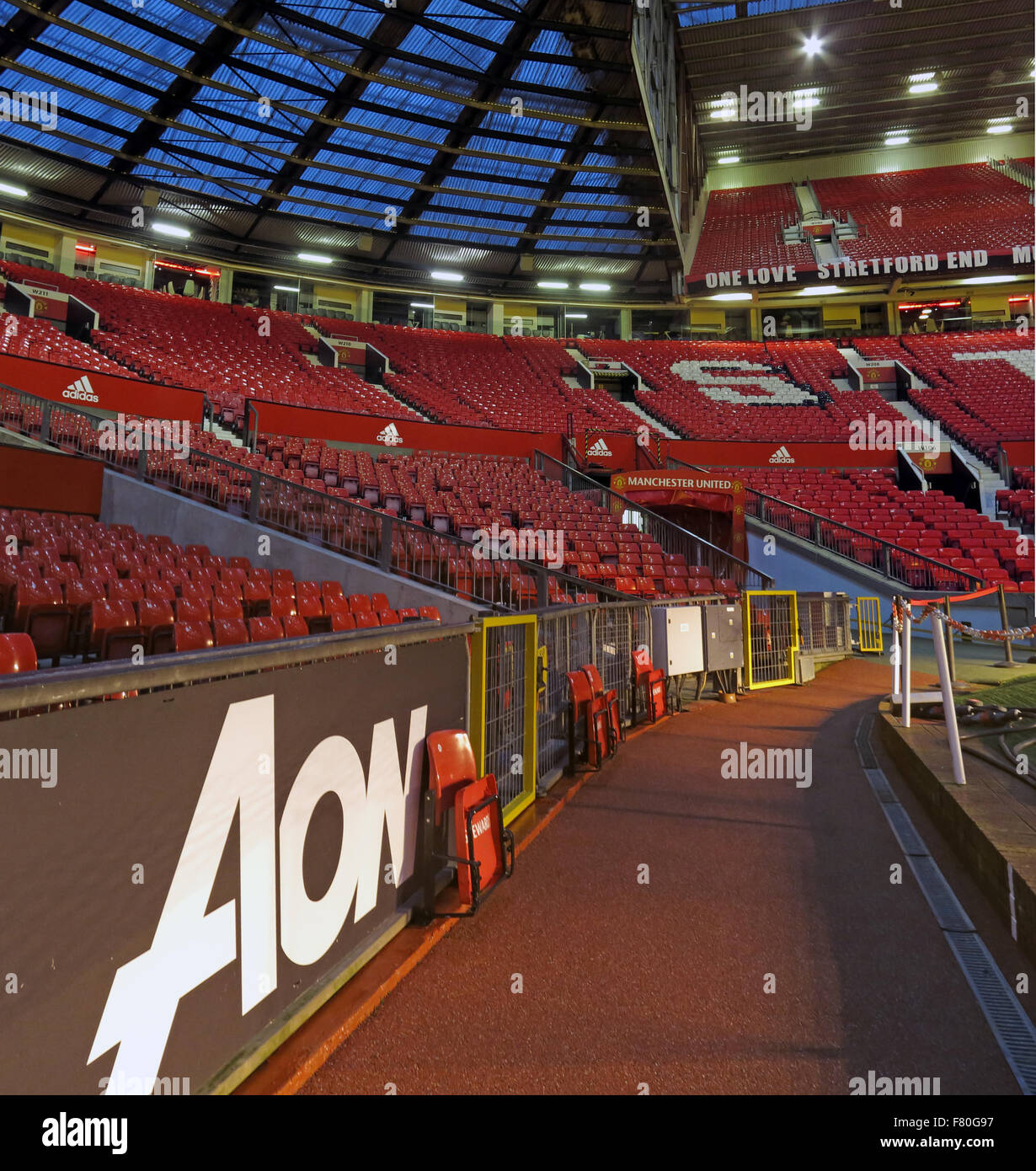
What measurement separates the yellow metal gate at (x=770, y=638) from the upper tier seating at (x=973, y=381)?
47.5 feet

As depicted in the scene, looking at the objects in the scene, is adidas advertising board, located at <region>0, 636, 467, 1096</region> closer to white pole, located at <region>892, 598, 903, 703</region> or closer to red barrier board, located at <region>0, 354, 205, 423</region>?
white pole, located at <region>892, 598, 903, 703</region>

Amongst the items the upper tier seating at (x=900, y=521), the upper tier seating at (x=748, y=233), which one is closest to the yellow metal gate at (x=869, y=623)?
the upper tier seating at (x=900, y=521)

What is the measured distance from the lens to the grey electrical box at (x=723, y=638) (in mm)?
8438

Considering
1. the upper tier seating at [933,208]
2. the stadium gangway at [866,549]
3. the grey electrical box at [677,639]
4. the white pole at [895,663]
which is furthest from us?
the upper tier seating at [933,208]

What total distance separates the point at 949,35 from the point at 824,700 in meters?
27.3

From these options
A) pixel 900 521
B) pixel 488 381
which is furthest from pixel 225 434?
pixel 900 521

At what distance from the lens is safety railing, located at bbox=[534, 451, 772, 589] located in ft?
44.7

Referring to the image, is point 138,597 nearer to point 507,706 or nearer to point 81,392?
point 507,706

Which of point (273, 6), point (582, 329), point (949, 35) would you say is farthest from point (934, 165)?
point (273, 6)

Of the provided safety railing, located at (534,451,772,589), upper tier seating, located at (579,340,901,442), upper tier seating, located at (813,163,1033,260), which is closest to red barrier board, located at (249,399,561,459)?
safety railing, located at (534,451,772,589)

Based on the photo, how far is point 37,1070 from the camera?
1242 millimetres

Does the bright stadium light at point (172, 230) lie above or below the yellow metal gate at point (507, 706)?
above

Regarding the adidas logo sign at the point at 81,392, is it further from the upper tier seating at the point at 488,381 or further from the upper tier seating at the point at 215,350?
the upper tier seating at the point at 488,381

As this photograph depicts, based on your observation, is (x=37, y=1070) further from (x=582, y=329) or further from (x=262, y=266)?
(x=582, y=329)
